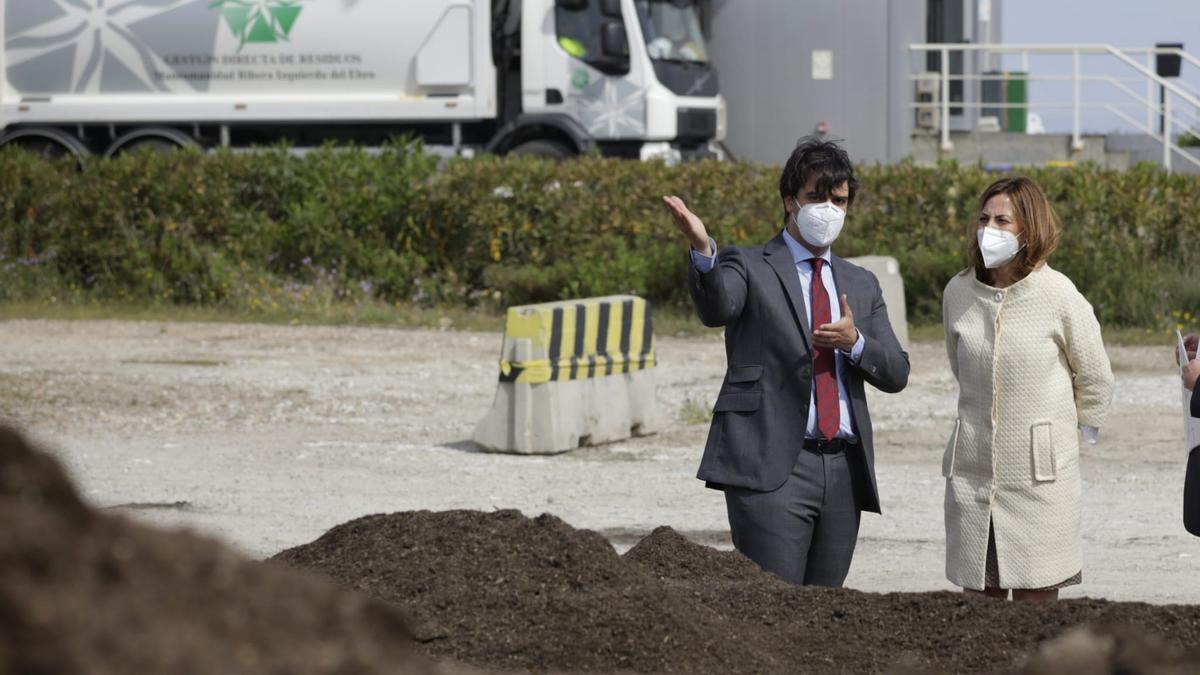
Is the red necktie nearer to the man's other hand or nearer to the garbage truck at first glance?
the man's other hand

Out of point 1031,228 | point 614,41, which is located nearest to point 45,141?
point 614,41

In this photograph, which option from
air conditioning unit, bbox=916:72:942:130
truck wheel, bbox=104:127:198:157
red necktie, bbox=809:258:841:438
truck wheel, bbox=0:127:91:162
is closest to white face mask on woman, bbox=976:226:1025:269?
red necktie, bbox=809:258:841:438

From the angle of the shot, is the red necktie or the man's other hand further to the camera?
the red necktie

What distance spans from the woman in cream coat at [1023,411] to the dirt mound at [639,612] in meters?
0.69

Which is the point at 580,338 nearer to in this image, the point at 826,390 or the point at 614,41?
the point at 826,390

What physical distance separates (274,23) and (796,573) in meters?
18.6

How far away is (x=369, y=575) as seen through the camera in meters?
4.63

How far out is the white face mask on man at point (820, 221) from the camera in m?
5.10

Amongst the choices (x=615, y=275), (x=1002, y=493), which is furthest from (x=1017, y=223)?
(x=615, y=275)

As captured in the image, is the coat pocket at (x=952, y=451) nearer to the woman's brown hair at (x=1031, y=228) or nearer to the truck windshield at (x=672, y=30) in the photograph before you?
the woman's brown hair at (x=1031, y=228)

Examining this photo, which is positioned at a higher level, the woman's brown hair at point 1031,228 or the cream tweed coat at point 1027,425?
the woman's brown hair at point 1031,228

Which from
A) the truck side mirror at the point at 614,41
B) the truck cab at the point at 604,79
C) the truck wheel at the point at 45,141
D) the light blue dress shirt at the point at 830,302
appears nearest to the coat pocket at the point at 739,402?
the light blue dress shirt at the point at 830,302

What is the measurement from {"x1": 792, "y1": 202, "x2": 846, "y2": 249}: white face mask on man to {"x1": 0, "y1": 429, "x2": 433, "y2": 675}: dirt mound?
3164 mm

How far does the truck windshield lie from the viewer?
21750 mm
